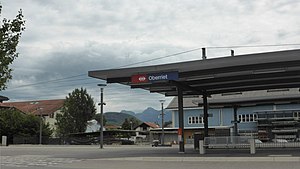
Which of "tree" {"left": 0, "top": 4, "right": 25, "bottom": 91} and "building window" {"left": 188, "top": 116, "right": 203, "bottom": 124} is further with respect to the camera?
"building window" {"left": 188, "top": 116, "right": 203, "bottom": 124}

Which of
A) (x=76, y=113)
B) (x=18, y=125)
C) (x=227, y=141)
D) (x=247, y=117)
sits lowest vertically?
(x=227, y=141)

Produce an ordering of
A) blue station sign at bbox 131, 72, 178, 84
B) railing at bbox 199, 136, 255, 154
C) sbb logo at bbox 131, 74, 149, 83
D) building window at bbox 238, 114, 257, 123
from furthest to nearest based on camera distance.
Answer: building window at bbox 238, 114, 257, 123 < railing at bbox 199, 136, 255, 154 < sbb logo at bbox 131, 74, 149, 83 < blue station sign at bbox 131, 72, 178, 84

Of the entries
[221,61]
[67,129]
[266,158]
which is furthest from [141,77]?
[67,129]

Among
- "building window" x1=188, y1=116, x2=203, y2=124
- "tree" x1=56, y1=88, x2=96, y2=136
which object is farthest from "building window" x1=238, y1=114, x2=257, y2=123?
"tree" x1=56, y1=88, x2=96, y2=136

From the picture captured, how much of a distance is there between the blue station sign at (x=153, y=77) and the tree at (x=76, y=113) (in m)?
59.2

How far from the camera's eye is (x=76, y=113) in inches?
3462

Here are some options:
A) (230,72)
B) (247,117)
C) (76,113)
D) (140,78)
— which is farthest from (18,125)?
(230,72)

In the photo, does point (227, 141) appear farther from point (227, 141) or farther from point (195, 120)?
point (195, 120)

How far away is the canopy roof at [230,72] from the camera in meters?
24.9

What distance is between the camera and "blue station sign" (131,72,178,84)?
27947 mm

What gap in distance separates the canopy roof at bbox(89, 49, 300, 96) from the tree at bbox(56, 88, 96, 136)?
173ft

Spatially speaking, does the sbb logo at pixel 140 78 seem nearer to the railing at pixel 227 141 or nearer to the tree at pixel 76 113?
the railing at pixel 227 141

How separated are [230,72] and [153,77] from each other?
512cm

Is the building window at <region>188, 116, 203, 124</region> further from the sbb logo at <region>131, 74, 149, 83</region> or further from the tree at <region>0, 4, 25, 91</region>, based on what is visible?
the tree at <region>0, 4, 25, 91</region>
